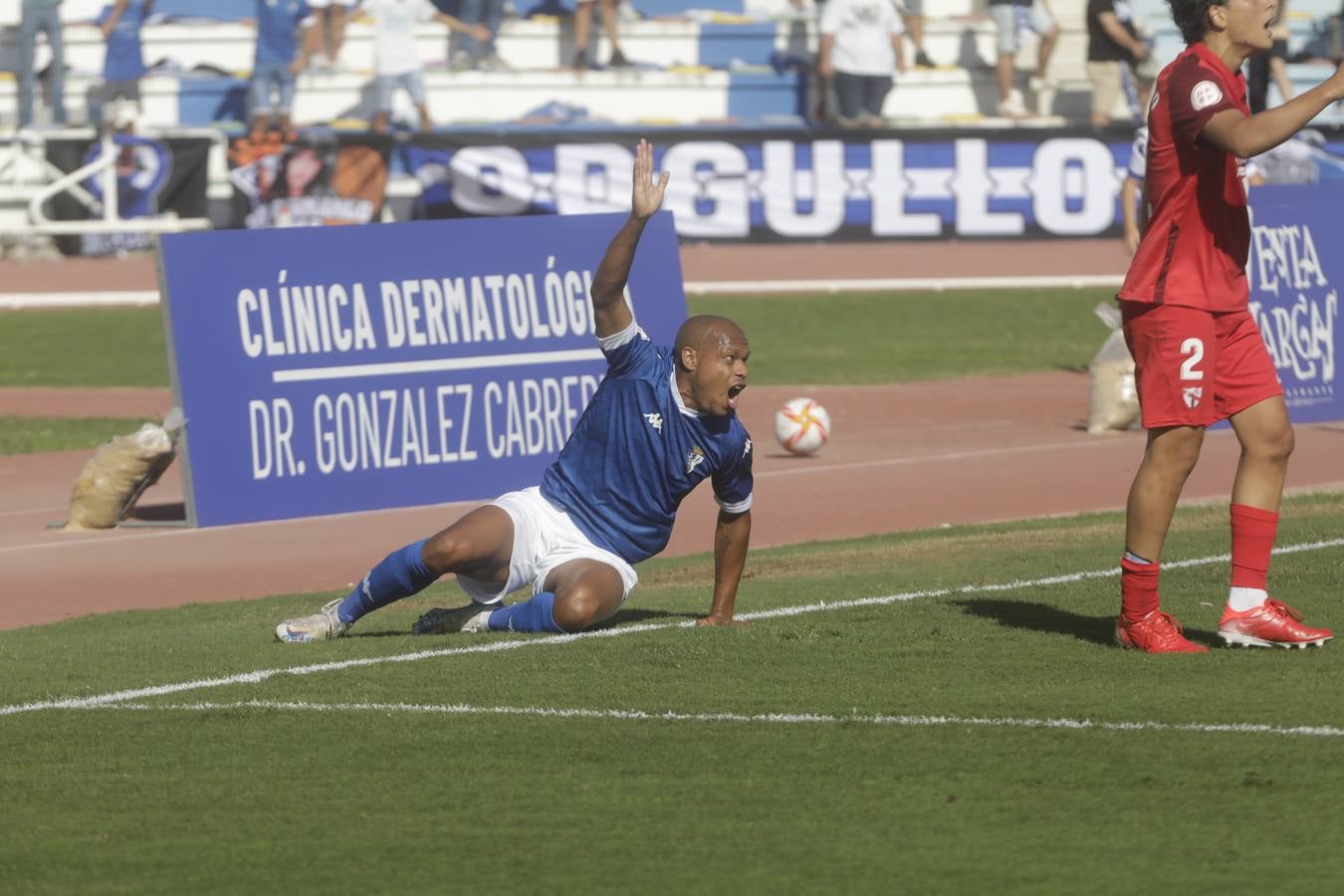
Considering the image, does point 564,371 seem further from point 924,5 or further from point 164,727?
point 924,5

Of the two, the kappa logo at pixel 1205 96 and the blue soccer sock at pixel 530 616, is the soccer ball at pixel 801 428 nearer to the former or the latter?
the blue soccer sock at pixel 530 616

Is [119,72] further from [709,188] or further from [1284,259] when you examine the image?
[1284,259]

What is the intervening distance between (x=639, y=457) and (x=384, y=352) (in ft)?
16.2

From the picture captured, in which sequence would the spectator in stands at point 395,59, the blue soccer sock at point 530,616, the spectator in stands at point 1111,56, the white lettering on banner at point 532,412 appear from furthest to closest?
the spectator in stands at point 395,59 < the spectator in stands at point 1111,56 < the white lettering on banner at point 532,412 < the blue soccer sock at point 530,616

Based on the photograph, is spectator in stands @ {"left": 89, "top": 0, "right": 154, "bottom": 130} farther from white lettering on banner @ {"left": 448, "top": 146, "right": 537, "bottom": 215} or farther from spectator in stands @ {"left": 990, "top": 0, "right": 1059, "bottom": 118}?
spectator in stands @ {"left": 990, "top": 0, "right": 1059, "bottom": 118}

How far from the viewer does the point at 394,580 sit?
823 centimetres

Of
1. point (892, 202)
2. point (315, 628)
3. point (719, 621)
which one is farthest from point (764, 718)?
point (892, 202)

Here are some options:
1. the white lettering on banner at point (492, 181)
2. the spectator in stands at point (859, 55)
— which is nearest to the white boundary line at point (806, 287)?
the spectator in stands at point (859, 55)

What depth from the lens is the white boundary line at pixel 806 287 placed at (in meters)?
26.1

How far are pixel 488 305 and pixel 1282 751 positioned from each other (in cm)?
797

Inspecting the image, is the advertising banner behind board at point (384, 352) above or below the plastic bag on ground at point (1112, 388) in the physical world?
above

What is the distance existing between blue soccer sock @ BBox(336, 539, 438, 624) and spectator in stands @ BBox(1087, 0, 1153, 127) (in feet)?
44.7

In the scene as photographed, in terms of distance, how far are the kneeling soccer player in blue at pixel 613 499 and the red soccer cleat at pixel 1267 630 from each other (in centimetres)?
169

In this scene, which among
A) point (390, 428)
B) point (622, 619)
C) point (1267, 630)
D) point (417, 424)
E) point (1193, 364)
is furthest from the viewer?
point (417, 424)
